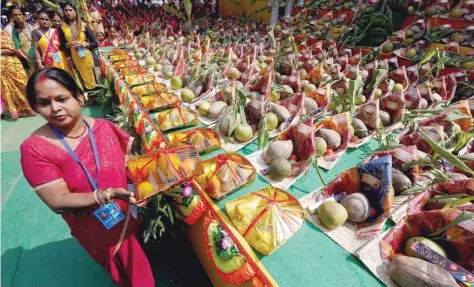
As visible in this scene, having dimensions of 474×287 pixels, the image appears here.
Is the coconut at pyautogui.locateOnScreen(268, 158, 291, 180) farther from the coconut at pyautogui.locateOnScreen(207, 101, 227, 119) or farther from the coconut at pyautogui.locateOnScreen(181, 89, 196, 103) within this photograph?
the coconut at pyautogui.locateOnScreen(181, 89, 196, 103)

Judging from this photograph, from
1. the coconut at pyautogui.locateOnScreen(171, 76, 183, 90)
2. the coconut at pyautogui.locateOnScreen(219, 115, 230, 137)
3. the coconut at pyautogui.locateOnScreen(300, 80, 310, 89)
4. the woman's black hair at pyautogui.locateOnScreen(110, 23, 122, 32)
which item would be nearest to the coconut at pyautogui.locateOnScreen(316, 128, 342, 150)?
the coconut at pyautogui.locateOnScreen(219, 115, 230, 137)

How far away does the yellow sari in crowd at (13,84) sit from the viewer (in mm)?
4059

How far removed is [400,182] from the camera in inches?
67.0

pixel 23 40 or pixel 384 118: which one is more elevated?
pixel 23 40

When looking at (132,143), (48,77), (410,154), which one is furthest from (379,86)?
(48,77)

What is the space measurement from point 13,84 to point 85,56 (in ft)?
4.55

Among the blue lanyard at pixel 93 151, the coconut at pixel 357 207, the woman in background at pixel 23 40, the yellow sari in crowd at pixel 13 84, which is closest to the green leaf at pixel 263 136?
the coconut at pixel 357 207

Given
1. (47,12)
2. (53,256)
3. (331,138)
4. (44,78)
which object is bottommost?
(53,256)

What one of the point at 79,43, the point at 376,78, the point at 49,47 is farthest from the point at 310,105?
the point at 49,47

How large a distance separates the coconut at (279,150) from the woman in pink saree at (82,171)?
1.08m

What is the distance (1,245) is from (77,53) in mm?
3118

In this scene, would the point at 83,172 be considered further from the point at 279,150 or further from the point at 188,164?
the point at 279,150

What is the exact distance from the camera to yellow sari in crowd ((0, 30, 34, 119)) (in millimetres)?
4059

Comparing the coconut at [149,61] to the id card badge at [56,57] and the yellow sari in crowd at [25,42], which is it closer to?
the id card badge at [56,57]
